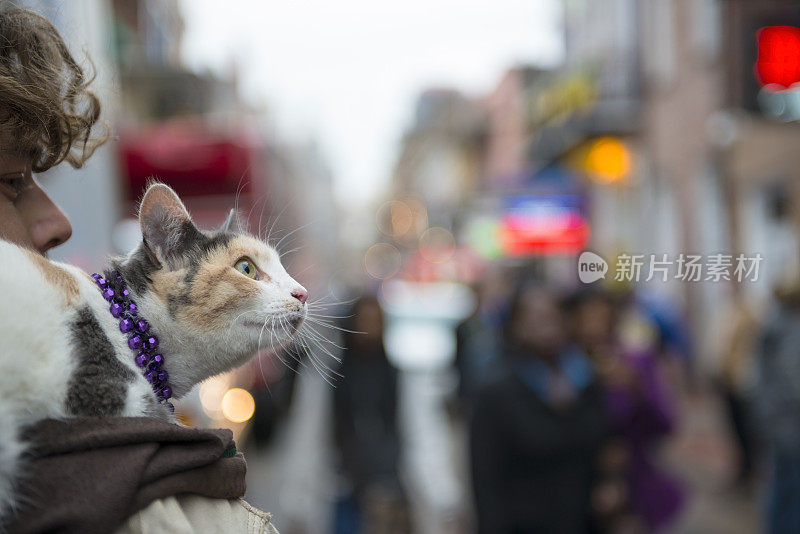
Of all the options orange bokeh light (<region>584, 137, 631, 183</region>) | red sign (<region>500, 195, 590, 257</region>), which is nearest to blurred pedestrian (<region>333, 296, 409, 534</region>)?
red sign (<region>500, 195, 590, 257</region>)

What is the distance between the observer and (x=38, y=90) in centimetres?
109

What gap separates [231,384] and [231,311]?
5279mm

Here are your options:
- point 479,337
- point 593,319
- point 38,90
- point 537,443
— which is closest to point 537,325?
point 537,443

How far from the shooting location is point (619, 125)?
11.4 meters

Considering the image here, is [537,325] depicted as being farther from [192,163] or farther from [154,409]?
[192,163]

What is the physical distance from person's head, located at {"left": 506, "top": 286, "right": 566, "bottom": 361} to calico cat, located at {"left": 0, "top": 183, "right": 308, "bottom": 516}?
2.49m

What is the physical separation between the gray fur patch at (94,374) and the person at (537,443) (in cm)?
259

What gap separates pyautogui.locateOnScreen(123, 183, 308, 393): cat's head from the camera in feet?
3.35

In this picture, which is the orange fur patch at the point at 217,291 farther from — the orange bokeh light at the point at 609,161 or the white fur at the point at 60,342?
the orange bokeh light at the point at 609,161

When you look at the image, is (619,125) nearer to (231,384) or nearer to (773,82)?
(231,384)

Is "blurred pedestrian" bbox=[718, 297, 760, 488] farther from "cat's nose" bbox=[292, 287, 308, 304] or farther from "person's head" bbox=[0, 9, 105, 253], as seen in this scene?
"person's head" bbox=[0, 9, 105, 253]

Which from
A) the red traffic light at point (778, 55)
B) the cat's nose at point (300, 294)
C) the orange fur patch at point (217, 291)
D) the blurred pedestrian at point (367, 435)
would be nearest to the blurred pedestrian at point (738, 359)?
the red traffic light at point (778, 55)

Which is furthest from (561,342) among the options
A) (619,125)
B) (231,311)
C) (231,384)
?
(619,125)

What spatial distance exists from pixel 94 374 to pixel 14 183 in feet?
1.32
